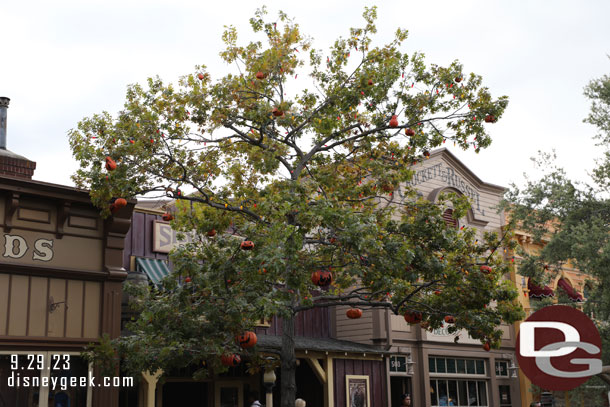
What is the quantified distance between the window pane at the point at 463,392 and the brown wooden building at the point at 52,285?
13.5 m

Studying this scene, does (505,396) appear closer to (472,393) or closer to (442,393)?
(472,393)

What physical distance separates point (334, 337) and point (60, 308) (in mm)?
10544

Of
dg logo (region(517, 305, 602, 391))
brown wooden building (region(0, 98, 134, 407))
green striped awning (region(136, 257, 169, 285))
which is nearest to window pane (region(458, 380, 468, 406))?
green striped awning (region(136, 257, 169, 285))

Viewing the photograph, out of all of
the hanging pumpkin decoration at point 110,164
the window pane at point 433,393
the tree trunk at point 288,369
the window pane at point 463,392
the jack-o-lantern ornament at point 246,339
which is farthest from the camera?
the window pane at point 463,392

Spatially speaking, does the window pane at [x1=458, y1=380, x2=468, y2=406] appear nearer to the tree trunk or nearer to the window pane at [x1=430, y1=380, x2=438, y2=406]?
the window pane at [x1=430, y1=380, x2=438, y2=406]

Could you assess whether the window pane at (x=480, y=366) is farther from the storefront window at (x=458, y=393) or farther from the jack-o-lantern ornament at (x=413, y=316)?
the jack-o-lantern ornament at (x=413, y=316)

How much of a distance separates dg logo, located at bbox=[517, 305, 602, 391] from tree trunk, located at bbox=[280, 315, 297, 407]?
31.3 feet

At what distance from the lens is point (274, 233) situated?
36.9 ft

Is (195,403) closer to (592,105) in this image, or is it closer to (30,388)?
(30,388)

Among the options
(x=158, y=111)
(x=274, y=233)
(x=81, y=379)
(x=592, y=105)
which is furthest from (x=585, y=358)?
(x=592, y=105)

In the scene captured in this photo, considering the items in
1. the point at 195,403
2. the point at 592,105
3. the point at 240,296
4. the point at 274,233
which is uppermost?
the point at 592,105

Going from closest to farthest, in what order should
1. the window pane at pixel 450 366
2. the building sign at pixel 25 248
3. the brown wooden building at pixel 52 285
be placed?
the brown wooden building at pixel 52 285 → the building sign at pixel 25 248 → the window pane at pixel 450 366

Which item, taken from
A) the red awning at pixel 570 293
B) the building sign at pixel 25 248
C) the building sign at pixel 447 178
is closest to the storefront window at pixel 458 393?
the red awning at pixel 570 293

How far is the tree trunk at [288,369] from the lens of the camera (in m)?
12.7
